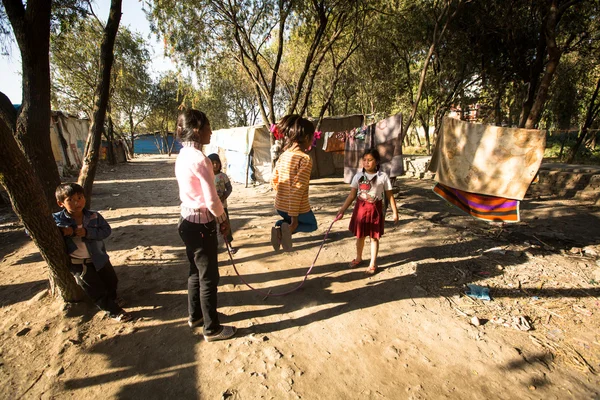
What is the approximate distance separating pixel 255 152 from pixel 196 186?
9490mm

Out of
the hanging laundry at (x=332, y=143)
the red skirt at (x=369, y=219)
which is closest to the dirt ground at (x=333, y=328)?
the red skirt at (x=369, y=219)

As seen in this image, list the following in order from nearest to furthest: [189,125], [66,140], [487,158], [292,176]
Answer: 1. [189,125]
2. [292,176]
3. [487,158]
4. [66,140]

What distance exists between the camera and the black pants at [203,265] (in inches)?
87.0

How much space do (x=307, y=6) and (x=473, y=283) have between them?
7.57 meters

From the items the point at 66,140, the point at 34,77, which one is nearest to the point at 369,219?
the point at 34,77

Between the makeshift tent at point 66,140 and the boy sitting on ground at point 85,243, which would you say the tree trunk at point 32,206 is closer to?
the boy sitting on ground at point 85,243

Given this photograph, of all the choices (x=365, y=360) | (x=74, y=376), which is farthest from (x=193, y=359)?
(x=365, y=360)

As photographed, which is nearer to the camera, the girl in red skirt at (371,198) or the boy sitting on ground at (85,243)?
the boy sitting on ground at (85,243)

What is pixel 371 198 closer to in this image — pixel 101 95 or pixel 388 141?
pixel 388 141

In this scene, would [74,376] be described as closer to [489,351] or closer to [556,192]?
[489,351]

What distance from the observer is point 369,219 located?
3551mm

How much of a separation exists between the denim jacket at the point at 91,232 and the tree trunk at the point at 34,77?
0.42 m

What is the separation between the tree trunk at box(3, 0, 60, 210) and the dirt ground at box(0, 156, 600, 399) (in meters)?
1.48

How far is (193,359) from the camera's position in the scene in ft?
7.55
